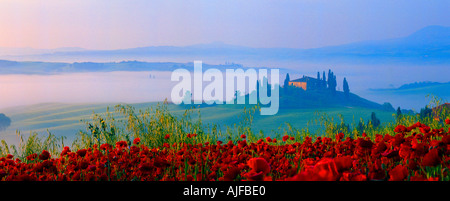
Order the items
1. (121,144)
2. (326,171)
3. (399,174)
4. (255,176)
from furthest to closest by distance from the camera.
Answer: (121,144) < (399,174) < (255,176) < (326,171)

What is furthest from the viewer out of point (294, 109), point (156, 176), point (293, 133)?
point (294, 109)

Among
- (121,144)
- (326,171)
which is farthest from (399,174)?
(121,144)

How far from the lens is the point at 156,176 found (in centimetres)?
336

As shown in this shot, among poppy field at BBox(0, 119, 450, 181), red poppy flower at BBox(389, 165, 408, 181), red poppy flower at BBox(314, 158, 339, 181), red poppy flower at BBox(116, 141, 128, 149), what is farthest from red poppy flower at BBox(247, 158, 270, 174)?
red poppy flower at BBox(116, 141, 128, 149)

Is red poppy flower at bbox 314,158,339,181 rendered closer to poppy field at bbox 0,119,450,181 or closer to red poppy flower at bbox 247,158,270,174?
poppy field at bbox 0,119,450,181

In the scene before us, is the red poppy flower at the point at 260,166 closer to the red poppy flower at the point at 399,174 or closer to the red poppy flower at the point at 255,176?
the red poppy flower at the point at 255,176

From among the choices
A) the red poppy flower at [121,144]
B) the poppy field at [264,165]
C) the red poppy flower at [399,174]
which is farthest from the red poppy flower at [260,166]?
the red poppy flower at [121,144]

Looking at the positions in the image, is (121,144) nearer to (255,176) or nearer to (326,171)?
(255,176)

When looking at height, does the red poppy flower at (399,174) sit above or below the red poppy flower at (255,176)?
below
